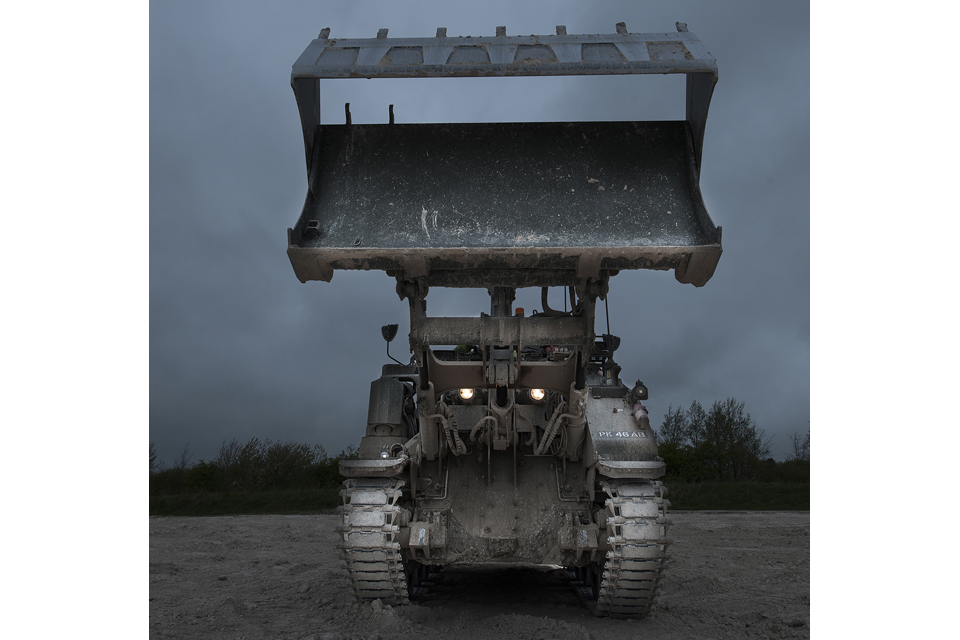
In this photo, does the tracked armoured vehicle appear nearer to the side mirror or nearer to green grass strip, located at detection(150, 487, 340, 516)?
the side mirror

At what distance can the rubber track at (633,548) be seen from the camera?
194 inches

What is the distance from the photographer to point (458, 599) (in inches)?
245

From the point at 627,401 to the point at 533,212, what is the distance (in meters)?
2.43

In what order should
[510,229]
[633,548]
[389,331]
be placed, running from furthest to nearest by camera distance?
[389,331] → [633,548] → [510,229]

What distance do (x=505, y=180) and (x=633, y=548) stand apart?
2.68 meters

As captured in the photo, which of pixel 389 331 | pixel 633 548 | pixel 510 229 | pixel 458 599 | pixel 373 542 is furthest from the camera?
Answer: pixel 458 599

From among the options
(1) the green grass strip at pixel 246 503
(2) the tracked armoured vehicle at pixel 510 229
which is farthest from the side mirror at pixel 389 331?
(1) the green grass strip at pixel 246 503

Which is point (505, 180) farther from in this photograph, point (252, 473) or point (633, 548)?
point (252, 473)

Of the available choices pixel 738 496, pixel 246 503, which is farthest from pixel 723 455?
pixel 246 503

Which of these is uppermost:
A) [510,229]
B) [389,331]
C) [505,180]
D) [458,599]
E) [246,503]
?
[505,180]

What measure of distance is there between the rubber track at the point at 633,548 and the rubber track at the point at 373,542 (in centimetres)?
152

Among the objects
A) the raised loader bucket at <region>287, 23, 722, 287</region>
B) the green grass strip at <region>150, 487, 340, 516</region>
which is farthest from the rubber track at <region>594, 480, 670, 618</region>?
the green grass strip at <region>150, 487, 340, 516</region>

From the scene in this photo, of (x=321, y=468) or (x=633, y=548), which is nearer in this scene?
(x=633, y=548)
